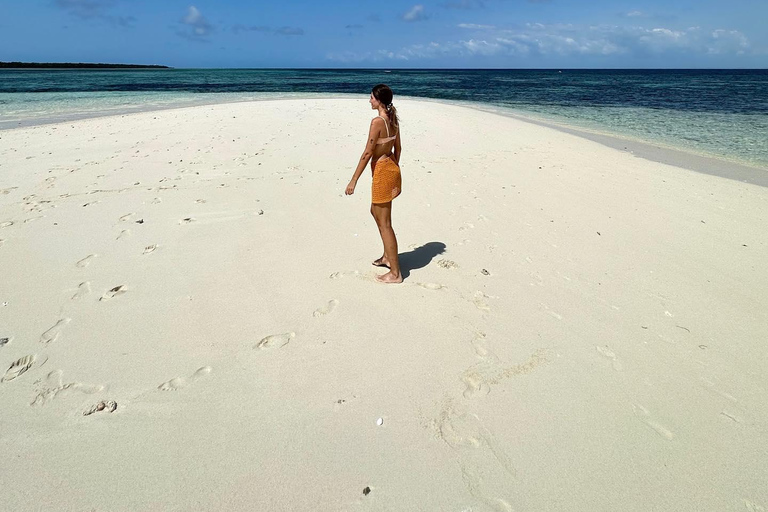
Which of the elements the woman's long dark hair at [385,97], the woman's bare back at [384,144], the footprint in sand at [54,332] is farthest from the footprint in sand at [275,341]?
the woman's long dark hair at [385,97]

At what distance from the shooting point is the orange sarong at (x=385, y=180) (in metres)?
3.86

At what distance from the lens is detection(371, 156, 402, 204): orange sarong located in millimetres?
3859

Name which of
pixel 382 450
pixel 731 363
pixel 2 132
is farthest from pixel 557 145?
pixel 2 132

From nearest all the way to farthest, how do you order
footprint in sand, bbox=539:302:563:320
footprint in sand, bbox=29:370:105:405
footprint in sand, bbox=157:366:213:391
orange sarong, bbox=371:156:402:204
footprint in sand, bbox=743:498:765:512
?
footprint in sand, bbox=743:498:765:512 < footprint in sand, bbox=29:370:105:405 < footprint in sand, bbox=157:366:213:391 < footprint in sand, bbox=539:302:563:320 < orange sarong, bbox=371:156:402:204

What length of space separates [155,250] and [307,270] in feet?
5.88

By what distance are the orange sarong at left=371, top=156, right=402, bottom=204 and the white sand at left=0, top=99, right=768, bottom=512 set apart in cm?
84

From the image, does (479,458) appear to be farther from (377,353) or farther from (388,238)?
(388,238)

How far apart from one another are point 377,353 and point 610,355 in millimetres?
1762

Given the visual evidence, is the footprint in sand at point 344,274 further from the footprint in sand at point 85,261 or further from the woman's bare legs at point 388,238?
the footprint in sand at point 85,261

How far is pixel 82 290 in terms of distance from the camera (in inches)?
153

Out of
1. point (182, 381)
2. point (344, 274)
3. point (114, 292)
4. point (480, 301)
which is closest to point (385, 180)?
point (344, 274)

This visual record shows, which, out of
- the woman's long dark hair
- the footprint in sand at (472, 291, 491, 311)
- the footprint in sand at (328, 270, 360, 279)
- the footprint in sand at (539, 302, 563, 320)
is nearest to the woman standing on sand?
the woman's long dark hair

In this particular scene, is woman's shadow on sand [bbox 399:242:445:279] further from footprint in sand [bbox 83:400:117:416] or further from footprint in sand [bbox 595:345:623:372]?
footprint in sand [bbox 83:400:117:416]

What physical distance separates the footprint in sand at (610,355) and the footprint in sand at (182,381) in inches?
113
